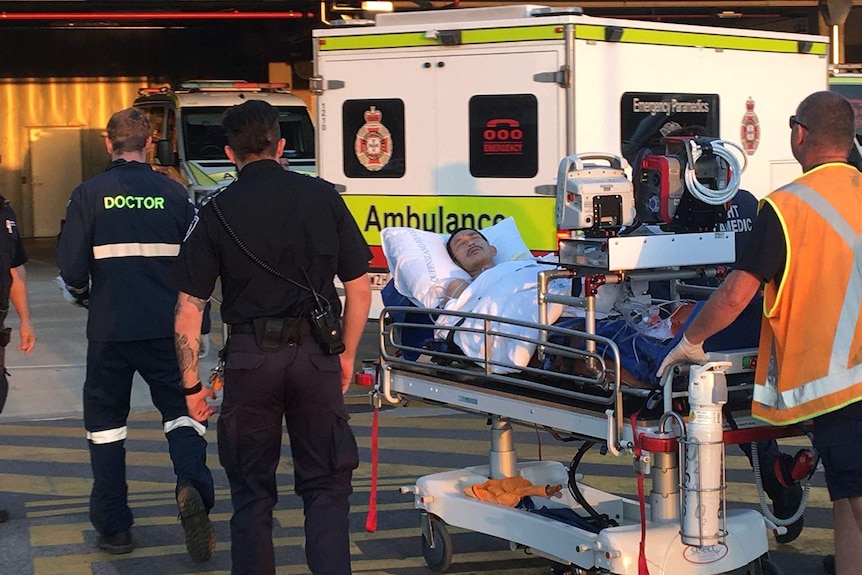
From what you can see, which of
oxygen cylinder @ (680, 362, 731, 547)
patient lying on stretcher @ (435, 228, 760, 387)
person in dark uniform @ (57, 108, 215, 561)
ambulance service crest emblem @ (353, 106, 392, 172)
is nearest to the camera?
oxygen cylinder @ (680, 362, 731, 547)

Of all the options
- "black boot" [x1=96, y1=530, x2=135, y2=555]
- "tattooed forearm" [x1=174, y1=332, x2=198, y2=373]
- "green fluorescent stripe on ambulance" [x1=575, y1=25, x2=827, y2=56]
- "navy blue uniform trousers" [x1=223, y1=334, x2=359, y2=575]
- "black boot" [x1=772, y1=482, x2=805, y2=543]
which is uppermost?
"green fluorescent stripe on ambulance" [x1=575, y1=25, x2=827, y2=56]

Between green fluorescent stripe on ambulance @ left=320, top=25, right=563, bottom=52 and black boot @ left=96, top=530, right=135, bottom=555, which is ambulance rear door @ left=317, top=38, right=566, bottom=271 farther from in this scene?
black boot @ left=96, top=530, right=135, bottom=555

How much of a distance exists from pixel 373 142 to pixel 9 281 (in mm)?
4323

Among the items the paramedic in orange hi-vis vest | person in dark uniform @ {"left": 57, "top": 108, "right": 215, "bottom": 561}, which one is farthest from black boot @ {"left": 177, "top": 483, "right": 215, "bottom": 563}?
the paramedic in orange hi-vis vest

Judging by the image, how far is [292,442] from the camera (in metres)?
4.71

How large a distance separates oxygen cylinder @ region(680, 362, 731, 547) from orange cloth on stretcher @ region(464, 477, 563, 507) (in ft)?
4.13

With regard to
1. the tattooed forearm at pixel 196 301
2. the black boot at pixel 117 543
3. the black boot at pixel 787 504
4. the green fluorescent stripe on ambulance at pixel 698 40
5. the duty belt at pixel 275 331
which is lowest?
the black boot at pixel 117 543

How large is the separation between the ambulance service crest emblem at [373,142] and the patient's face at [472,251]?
3941 mm

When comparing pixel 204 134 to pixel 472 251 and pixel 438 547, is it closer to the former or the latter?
pixel 472 251

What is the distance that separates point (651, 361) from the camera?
4871 millimetres

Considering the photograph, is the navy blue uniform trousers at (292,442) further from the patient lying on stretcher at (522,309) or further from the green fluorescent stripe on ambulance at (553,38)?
the green fluorescent stripe on ambulance at (553,38)

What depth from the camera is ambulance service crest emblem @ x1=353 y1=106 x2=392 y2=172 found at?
34.3ft

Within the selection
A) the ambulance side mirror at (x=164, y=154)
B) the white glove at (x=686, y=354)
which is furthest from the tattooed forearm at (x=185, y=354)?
the ambulance side mirror at (x=164, y=154)

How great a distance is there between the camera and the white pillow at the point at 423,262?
20.4 ft
